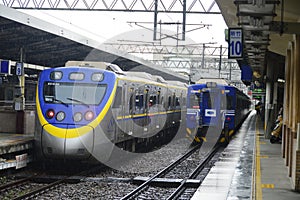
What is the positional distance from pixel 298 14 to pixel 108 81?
5243mm

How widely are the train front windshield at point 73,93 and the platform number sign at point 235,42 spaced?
3734 mm

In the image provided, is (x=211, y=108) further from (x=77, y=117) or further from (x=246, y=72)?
(x=77, y=117)

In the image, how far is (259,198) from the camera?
27.9 ft

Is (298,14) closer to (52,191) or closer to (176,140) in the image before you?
(52,191)

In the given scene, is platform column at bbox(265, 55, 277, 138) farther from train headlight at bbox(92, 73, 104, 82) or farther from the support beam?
the support beam

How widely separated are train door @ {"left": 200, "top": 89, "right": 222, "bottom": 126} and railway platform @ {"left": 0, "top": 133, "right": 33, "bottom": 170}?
8.69 meters

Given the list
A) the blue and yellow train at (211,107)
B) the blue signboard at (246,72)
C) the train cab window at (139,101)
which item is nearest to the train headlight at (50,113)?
the train cab window at (139,101)

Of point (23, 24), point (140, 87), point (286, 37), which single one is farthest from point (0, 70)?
point (286, 37)

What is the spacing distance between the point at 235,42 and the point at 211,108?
1090cm

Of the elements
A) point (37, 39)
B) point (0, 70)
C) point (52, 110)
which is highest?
point (37, 39)

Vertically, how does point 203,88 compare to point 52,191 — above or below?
above

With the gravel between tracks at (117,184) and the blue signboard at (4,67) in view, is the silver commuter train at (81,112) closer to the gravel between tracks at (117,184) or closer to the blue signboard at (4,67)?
the gravel between tracks at (117,184)

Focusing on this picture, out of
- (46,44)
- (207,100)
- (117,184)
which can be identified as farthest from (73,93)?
(207,100)

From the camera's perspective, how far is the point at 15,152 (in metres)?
14.0
